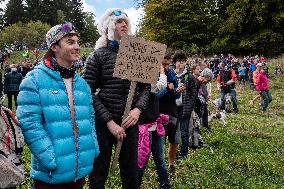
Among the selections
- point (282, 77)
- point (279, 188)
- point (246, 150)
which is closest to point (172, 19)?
point (282, 77)

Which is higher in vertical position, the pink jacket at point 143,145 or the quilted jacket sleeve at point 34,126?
the quilted jacket sleeve at point 34,126

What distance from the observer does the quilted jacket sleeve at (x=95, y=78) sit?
4.21 metres

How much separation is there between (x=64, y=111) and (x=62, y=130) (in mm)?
142

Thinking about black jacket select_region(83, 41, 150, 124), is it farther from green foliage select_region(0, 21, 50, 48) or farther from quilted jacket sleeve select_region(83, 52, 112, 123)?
green foliage select_region(0, 21, 50, 48)

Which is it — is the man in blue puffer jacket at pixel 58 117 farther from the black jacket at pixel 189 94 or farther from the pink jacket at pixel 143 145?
the black jacket at pixel 189 94

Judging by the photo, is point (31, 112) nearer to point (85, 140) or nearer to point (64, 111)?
point (64, 111)

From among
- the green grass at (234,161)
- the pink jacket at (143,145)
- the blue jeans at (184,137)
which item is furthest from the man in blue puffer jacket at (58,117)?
the blue jeans at (184,137)

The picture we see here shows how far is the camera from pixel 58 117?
3.41 m

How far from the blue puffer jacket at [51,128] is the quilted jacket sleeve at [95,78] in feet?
2.00

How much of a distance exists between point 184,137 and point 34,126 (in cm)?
502

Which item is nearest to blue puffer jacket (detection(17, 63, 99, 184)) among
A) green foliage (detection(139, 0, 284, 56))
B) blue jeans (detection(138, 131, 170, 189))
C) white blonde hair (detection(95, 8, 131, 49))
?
white blonde hair (detection(95, 8, 131, 49))

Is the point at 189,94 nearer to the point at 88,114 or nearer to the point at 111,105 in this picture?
the point at 111,105

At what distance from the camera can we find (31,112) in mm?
3311

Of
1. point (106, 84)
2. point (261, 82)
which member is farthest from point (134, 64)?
point (261, 82)
